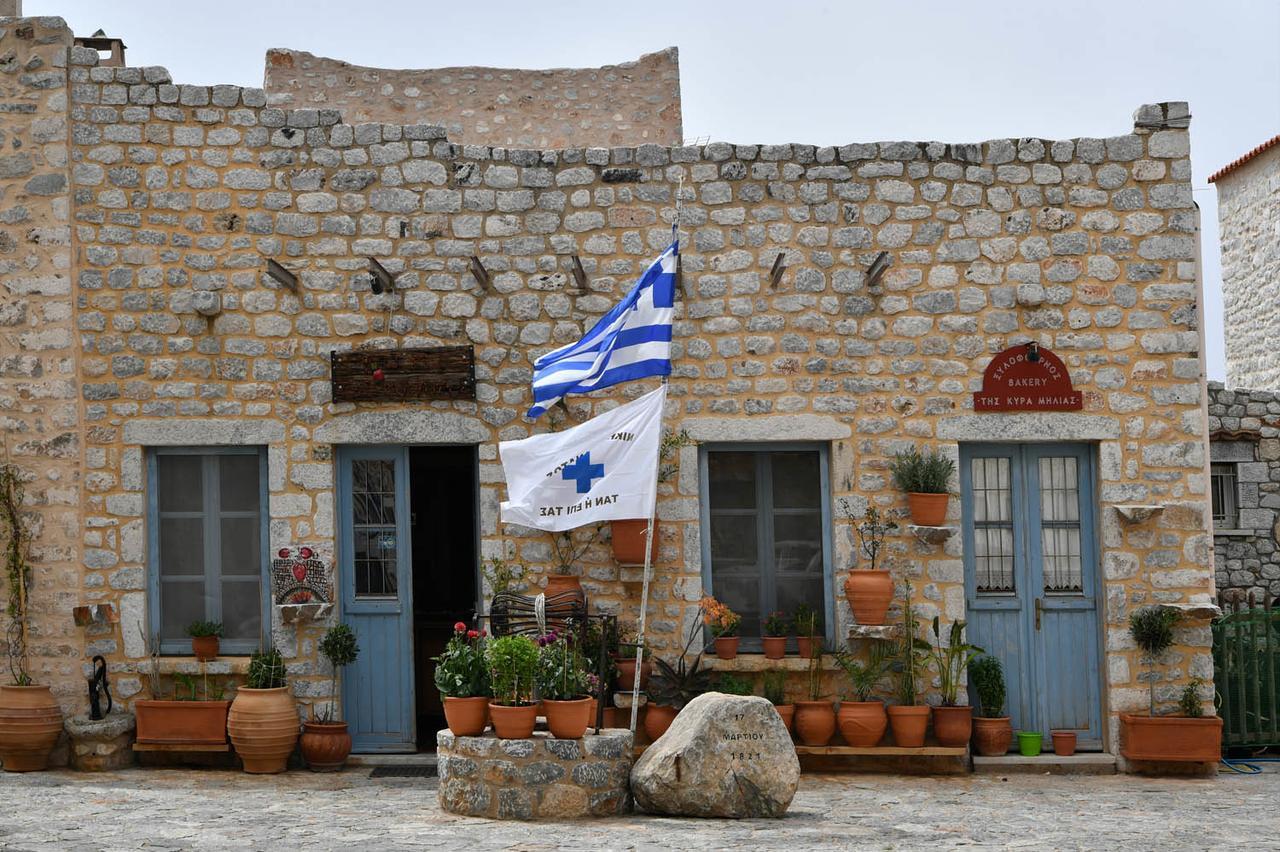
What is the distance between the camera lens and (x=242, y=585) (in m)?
8.45

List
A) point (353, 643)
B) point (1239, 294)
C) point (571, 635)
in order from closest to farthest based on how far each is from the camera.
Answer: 1. point (571, 635)
2. point (353, 643)
3. point (1239, 294)

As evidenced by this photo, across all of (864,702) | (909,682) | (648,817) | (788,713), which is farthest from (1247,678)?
(648,817)

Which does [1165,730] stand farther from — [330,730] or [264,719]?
[264,719]

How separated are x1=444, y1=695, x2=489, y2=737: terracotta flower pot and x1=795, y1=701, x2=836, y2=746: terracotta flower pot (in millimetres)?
2176

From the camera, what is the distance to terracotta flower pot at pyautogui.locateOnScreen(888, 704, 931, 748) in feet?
26.2

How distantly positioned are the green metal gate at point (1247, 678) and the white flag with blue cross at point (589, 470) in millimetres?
3907

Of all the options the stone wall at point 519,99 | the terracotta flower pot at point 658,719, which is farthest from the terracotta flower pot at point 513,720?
the stone wall at point 519,99

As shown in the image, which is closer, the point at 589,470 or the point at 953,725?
the point at 589,470

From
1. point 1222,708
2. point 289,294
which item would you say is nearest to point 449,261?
point 289,294

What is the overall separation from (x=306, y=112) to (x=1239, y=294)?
36.9 ft

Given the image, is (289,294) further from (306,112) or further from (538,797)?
(538,797)

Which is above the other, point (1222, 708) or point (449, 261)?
point (449, 261)

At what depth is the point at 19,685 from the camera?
8.08 m

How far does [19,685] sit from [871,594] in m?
4.94
